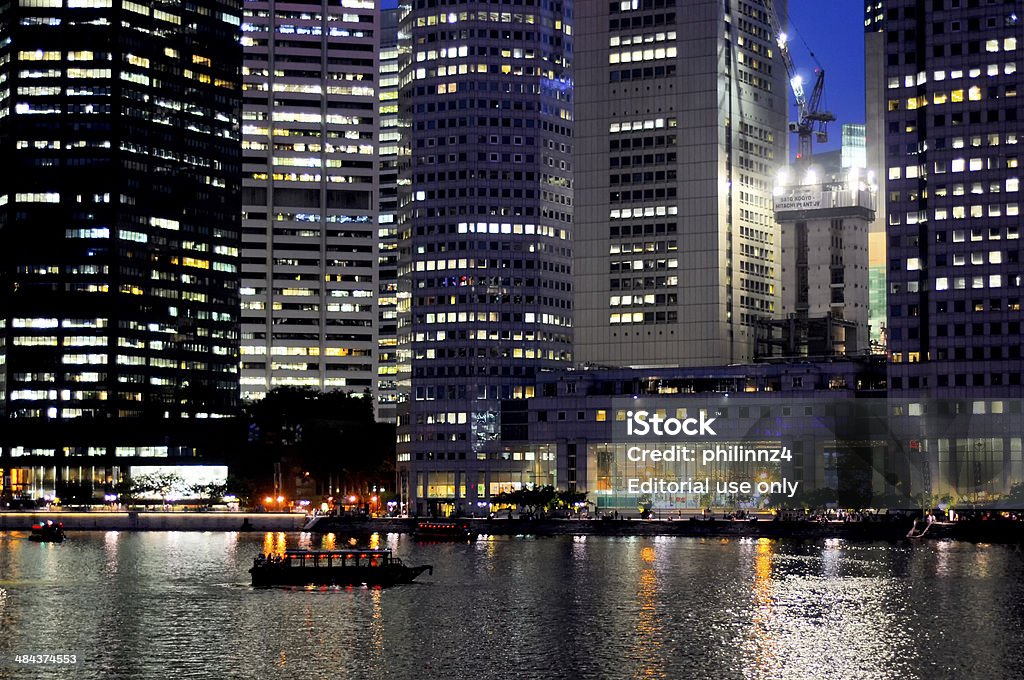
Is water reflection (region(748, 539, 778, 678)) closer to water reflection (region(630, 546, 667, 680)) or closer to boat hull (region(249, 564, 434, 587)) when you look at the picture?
water reflection (region(630, 546, 667, 680))

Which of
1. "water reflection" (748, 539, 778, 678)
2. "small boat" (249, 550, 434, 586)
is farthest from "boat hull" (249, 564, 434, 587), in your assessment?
"water reflection" (748, 539, 778, 678)

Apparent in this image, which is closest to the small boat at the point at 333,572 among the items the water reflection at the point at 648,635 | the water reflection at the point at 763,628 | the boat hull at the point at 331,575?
the boat hull at the point at 331,575

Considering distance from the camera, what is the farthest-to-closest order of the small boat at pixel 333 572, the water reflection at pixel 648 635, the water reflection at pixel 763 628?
the small boat at pixel 333 572 → the water reflection at pixel 763 628 → the water reflection at pixel 648 635

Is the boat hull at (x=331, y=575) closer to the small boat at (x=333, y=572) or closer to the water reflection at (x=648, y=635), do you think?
the small boat at (x=333, y=572)

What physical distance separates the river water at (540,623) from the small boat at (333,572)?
287 cm

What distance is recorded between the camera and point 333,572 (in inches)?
6752

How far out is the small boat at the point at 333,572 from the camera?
6688 inches

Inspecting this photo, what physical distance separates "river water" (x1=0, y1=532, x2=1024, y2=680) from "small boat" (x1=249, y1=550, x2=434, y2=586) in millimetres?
2866

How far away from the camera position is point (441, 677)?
11112 centimetres

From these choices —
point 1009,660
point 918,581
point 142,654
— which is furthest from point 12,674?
point 918,581

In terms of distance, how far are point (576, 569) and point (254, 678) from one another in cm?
8032

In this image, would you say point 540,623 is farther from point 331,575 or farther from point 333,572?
point 333,572

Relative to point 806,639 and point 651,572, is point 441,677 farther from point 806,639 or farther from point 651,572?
point 651,572

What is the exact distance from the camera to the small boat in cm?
16988
